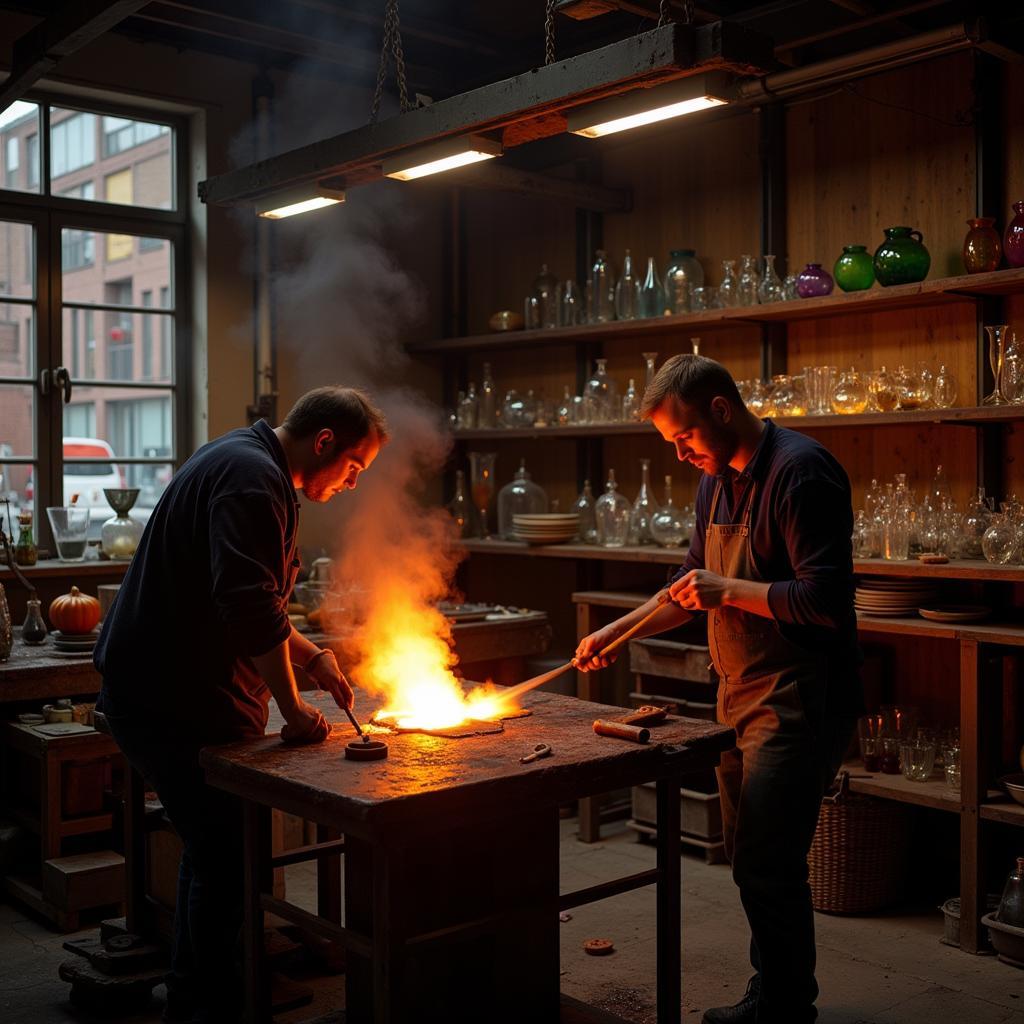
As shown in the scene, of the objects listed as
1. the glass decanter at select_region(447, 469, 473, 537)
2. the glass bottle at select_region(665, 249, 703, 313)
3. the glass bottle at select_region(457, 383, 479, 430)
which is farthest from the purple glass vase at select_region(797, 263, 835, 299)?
→ the glass decanter at select_region(447, 469, 473, 537)

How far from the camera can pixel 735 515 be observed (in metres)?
3.29

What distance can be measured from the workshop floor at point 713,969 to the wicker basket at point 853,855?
0.26ft

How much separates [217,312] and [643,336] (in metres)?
2.11

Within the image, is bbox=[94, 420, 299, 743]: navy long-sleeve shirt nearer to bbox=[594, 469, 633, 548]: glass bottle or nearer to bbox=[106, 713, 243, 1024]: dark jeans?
bbox=[106, 713, 243, 1024]: dark jeans

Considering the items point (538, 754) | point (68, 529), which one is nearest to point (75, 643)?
point (68, 529)

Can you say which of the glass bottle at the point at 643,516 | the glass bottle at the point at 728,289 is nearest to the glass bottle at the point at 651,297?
the glass bottle at the point at 728,289

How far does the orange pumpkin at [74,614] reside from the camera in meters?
4.75

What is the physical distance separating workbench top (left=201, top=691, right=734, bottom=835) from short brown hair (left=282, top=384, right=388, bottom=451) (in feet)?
2.49

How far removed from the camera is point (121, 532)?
221 inches

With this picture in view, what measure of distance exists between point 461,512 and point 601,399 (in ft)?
3.46

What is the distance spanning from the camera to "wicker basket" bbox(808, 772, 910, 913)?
14.4 feet

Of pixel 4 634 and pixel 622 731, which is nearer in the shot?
pixel 622 731

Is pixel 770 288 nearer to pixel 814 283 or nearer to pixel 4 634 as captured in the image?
pixel 814 283

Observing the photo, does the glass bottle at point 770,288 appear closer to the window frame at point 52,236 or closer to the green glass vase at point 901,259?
the green glass vase at point 901,259
